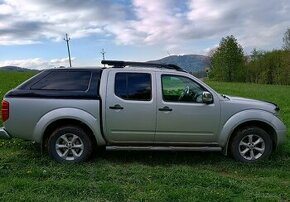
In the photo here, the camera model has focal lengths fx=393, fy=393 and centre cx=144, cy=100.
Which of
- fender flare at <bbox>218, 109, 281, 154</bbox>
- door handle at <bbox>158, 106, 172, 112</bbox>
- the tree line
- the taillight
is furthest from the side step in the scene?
the tree line

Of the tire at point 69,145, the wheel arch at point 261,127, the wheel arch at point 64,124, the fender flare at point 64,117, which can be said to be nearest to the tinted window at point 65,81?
the fender flare at point 64,117

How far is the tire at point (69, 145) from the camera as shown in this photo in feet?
22.3

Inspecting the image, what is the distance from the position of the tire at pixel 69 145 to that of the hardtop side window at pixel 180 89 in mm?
1583

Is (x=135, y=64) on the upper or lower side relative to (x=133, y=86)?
upper

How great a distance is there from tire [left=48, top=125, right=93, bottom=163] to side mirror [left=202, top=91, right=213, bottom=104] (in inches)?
83.6

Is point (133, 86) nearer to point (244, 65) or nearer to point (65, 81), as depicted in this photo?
point (65, 81)

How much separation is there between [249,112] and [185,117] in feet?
3.84

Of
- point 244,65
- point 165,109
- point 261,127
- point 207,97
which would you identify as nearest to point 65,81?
point 165,109

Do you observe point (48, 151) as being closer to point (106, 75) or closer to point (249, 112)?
point (106, 75)

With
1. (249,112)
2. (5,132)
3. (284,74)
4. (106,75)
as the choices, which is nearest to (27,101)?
(5,132)

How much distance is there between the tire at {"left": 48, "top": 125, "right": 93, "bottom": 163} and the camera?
22.3ft

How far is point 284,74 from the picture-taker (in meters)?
61.7

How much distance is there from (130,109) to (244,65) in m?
64.0

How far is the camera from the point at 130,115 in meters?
6.76
